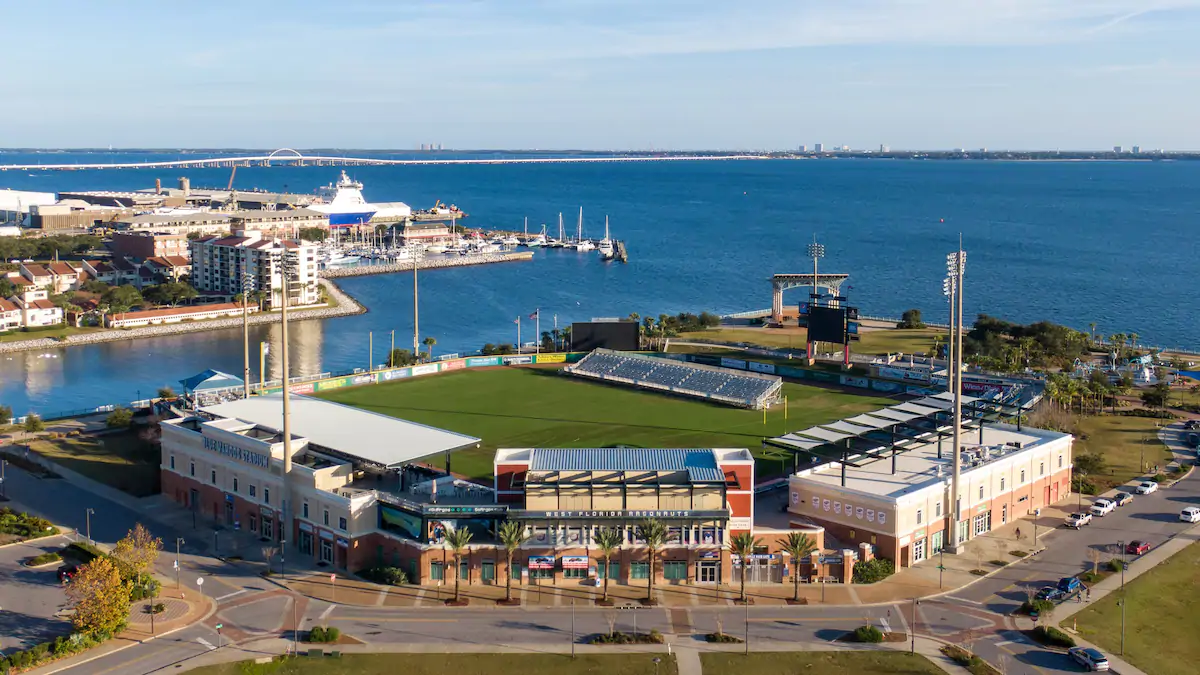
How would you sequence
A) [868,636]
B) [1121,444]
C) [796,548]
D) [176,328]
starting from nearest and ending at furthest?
[868,636] → [796,548] → [1121,444] → [176,328]

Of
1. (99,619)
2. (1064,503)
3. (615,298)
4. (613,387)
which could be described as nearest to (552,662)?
(99,619)

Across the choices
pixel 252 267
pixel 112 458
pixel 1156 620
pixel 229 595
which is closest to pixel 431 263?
pixel 252 267

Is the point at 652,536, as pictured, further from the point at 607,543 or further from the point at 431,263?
the point at 431,263

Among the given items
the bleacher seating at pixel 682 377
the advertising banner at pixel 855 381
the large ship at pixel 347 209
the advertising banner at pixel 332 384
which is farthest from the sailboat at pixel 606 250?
the advertising banner at pixel 332 384

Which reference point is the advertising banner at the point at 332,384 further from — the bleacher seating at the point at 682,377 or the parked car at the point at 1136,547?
the parked car at the point at 1136,547

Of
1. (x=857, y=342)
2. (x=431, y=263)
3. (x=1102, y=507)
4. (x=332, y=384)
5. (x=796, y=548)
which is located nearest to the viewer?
(x=796, y=548)

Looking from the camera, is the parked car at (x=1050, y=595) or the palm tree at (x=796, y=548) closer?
the parked car at (x=1050, y=595)
